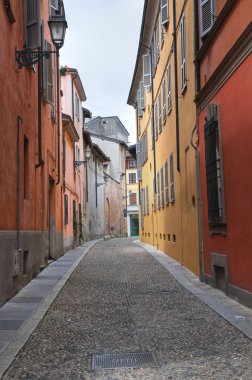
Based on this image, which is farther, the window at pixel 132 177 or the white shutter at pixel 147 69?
the window at pixel 132 177

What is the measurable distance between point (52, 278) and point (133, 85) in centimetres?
2076

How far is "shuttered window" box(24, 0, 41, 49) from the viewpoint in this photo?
10.8 m

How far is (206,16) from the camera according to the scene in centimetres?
1009

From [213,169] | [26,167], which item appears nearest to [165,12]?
[26,167]

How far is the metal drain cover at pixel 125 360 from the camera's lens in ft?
16.3

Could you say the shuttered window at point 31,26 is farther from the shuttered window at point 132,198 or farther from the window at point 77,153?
the shuttered window at point 132,198

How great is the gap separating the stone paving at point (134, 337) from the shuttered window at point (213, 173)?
1550 mm

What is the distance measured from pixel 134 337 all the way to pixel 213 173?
13.8 ft

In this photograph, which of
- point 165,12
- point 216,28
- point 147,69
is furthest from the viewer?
point 147,69

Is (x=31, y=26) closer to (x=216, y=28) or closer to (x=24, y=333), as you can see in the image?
(x=216, y=28)

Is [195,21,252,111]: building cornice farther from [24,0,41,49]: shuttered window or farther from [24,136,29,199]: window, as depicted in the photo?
[24,136,29,199]: window

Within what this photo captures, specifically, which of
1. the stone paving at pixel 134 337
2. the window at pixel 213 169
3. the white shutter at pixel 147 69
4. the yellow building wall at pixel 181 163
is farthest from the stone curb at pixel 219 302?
the white shutter at pixel 147 69

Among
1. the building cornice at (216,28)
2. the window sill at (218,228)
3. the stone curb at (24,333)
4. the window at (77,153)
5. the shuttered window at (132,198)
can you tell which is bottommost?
the stone curb at (24,333)

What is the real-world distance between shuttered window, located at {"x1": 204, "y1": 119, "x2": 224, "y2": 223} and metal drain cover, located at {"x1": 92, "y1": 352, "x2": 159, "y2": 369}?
4.16 meters
